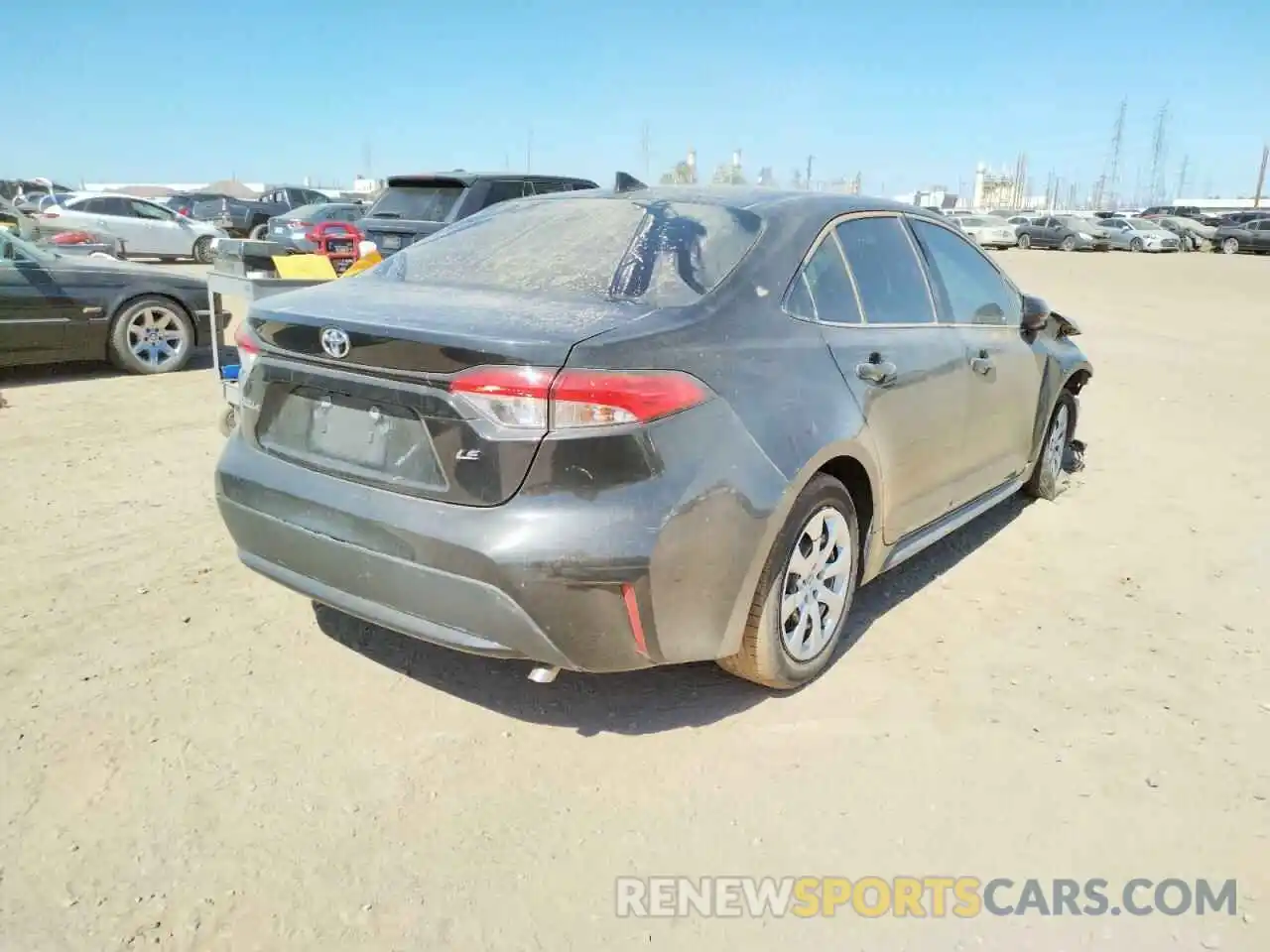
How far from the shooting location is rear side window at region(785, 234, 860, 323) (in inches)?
125

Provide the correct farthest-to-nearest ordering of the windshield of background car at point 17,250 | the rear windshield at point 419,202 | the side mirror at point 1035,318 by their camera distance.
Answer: the rear windshield at point 419,202 → the windshield of background car at point 17,250 → the side mirror at point 1035,318

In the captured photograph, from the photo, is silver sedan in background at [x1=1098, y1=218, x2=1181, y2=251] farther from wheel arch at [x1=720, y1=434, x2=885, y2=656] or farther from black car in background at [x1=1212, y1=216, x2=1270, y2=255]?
wheel arch at [x1=720, y1=434, x2=885, y2=656]

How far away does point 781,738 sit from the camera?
301cm

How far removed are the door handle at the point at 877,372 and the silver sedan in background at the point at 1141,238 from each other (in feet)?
133

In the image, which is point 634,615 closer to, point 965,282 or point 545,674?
point 545,674

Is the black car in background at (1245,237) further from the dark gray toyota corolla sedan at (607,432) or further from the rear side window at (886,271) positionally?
the dark gray toyota corolla sedan at (607,432)

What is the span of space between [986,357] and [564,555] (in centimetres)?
251

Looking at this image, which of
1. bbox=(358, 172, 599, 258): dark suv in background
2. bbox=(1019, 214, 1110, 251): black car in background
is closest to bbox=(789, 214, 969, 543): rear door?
bbox=(358, 172, 599, 258): dark suv in background

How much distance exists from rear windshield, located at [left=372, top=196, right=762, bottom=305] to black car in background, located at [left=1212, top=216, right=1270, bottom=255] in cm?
4092

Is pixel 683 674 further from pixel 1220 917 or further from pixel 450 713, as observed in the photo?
pixel 1220 917

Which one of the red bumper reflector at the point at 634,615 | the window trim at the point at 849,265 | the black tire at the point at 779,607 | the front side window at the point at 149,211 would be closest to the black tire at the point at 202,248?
the front side window at the point at 149,211

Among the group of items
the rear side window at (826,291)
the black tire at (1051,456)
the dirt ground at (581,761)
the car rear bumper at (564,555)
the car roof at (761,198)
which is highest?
the car roof at (761,198)

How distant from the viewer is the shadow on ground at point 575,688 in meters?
3.11

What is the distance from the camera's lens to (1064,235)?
3881 cm
